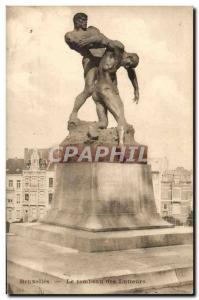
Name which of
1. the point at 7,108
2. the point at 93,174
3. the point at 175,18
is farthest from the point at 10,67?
the point at 175,18

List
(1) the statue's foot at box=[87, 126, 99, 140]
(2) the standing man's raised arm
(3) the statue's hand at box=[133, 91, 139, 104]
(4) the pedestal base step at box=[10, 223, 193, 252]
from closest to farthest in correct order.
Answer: (4) the pedestal base step at box=[10, 223, 193, 252], (1) the statue's foot at box=[87, 126, 99, 140], (2) the standing man's raised arm, (3) the statue's hand at box=[133, 91, 139, 104]

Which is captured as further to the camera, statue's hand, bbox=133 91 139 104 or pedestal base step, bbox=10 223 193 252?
statue's hand, bbox=133 91 139 104

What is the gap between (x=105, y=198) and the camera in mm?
9336

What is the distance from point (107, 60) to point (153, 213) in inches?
120

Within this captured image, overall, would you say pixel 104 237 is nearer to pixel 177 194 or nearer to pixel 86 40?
pixel 177 194

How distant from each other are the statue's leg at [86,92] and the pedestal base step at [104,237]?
2267 millimetres

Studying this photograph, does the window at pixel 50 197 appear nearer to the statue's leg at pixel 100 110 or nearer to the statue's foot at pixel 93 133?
the statue's foot at pixel 93 133

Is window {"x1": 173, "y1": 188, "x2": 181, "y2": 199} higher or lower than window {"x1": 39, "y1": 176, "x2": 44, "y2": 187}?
below

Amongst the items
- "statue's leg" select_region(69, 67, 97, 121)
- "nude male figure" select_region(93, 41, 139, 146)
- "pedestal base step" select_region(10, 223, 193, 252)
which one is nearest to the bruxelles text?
"nude male figure" select_region(93, 41, 139, 146)

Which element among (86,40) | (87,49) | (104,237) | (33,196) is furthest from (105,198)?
(86,40)

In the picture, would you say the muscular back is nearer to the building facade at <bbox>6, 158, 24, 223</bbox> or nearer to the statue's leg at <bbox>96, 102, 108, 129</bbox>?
the statue's leg at <bbox>96, 102, 108, 129</bbox>

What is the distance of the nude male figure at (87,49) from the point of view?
9.48m

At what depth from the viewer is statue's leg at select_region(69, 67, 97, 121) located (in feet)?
32.9

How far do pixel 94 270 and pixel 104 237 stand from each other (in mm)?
755
